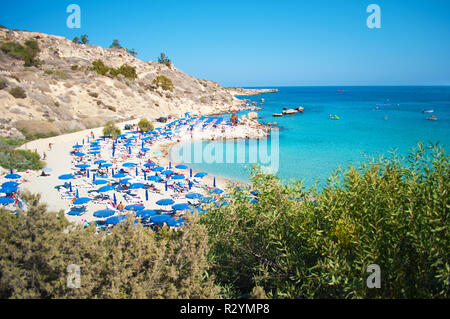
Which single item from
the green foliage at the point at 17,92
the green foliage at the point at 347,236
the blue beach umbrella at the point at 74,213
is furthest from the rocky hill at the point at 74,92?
the green foliage at the point at 347,236

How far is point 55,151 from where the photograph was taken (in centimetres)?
2841

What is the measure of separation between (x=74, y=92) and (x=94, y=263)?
2039 inches

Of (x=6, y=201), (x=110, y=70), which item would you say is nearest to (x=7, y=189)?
(x=6, y=201)

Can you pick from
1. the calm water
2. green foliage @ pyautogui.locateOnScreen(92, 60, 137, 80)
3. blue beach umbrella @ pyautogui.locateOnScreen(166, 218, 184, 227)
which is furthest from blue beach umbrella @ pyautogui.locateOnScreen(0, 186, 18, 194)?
green foliage @ pyautogui.locateOnScreen(92, 60, 137, 80)

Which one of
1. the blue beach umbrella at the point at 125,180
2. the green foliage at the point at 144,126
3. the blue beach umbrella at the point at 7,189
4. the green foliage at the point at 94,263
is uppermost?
the green foliage at the point at 144,126

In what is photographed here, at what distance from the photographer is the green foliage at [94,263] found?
4852 millimetres

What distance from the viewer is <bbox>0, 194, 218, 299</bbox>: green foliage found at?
15.9ft

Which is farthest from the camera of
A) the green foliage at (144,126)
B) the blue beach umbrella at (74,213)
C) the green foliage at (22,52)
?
the green foliage at (22,52)

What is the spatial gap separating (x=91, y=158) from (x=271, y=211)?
25030 millimetres

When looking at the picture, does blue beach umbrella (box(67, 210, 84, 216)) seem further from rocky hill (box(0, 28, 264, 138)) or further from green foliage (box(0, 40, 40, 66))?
green foliage (box(0, 40, 40, 66))

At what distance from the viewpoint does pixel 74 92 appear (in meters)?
48.7

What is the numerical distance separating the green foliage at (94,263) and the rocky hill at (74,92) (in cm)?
3291

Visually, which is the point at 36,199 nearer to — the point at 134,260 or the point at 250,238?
the point at 134,260

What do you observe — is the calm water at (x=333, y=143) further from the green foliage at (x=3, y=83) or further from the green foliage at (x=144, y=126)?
the green foliage at (x=3, y=83)
